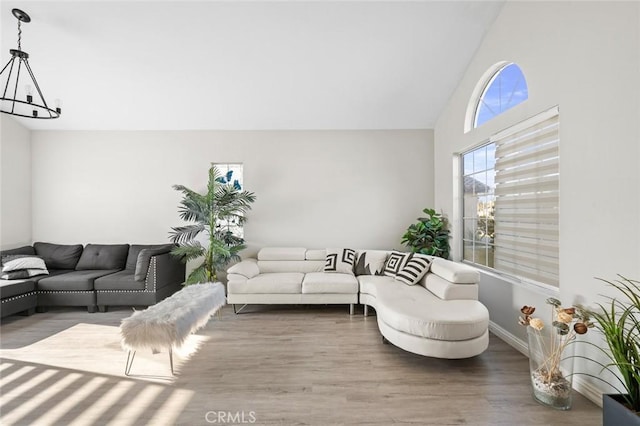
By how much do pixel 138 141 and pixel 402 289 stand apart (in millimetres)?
4776

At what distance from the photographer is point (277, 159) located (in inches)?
193

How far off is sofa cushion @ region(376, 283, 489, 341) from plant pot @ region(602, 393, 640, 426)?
0.91 metres

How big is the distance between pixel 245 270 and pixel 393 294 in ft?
6.85

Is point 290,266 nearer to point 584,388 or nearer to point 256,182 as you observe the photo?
point 256,182

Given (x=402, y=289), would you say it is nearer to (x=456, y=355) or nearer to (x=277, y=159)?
(x=456, y=355)

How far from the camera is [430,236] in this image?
438 centimetres

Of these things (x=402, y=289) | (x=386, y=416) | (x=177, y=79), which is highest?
(x=177, y=79)

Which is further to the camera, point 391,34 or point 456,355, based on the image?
point 391,34

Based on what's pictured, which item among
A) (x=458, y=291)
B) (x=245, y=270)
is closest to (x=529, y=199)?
(x=458, y=291)

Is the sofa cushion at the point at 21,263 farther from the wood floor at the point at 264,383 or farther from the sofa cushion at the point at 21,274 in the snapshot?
the wood floor at the point at 264,383

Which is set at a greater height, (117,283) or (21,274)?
(21,274)

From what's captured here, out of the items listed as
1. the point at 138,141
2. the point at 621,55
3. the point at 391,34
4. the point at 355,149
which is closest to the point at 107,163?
the point at 138,141

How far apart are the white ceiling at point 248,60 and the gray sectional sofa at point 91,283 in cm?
220

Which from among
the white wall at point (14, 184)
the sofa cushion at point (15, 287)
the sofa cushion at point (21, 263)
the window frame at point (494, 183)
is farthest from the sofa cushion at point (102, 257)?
the window frame at point (494, 183)
